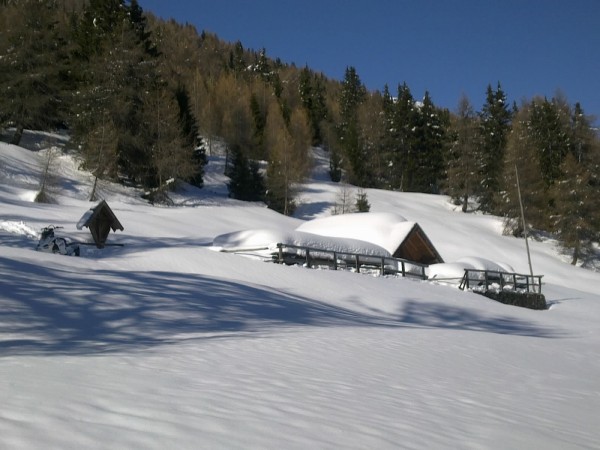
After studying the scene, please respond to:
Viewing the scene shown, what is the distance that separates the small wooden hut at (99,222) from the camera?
23906 mm

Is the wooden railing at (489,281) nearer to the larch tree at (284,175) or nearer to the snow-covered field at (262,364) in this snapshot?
the snow-covered field at (262,364)

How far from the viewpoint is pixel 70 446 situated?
10.0 ft

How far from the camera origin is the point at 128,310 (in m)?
10.4

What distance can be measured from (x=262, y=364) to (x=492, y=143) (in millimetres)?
63399

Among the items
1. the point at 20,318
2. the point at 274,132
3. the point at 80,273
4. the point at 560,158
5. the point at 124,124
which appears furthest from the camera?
the point at 274,132

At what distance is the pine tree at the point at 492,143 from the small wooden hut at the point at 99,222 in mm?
38096

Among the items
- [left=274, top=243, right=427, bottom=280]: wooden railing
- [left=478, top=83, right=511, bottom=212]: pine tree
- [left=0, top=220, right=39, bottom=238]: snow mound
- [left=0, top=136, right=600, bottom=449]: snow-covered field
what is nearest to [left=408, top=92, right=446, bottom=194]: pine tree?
[left=478, top=83, right=511, bottom=212]: pine tree

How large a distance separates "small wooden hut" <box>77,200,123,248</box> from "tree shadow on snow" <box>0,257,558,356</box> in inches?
353

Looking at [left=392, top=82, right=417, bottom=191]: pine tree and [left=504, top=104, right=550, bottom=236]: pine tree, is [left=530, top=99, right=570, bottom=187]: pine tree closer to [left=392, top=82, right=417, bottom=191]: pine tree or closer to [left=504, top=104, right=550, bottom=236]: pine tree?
[left=504, top=104, right=550, bottom=236]: pine tree

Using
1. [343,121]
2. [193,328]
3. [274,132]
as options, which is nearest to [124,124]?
[274,132]

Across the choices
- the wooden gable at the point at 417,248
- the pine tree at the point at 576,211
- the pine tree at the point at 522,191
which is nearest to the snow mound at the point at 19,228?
the wooden gable at the point at 417,248

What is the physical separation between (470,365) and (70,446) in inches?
302

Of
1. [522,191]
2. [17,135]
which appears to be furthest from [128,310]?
[522,191]

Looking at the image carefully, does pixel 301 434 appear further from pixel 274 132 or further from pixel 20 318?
pixel 274 132
